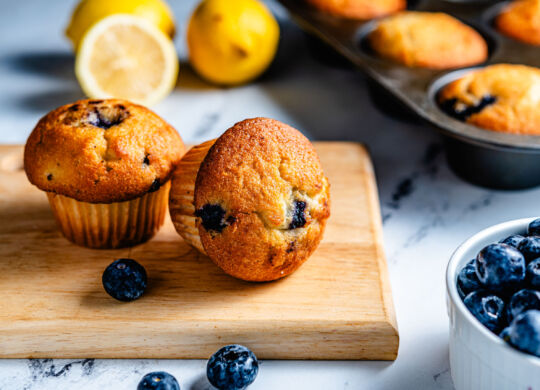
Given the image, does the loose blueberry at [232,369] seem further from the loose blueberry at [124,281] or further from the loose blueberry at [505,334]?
the loose blueberry at [505,334]

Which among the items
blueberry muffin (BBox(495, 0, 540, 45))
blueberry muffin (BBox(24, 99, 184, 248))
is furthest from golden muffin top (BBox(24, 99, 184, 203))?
blueberry muffin (BBox(495, 0, 540, 45))

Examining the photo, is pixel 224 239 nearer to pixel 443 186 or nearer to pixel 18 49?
pixel 443 186

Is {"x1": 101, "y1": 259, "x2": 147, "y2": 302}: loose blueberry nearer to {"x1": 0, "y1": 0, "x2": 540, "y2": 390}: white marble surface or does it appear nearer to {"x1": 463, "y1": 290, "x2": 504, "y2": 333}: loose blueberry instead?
{"x1": 0, "y1": 0, "x2": 540, "y2": 390}: white marble surface

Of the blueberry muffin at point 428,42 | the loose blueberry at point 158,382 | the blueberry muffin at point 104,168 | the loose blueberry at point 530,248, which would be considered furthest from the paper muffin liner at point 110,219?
the blueberry muffin at point 428,42

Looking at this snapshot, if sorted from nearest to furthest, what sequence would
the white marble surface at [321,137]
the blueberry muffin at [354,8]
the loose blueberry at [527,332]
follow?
the loose blueberry at [527,332] → the white marble surface at [321,137] → the blueberry muffin at [354,8]

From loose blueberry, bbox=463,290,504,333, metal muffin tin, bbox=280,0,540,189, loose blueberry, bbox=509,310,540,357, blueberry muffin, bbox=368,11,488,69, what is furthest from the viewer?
blueberry muffin, bbox=368,11,488,69

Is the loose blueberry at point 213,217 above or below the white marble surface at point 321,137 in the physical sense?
above

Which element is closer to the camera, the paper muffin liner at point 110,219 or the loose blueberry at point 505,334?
the loose blueberry at point 505,334

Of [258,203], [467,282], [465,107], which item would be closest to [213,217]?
[258,203]
